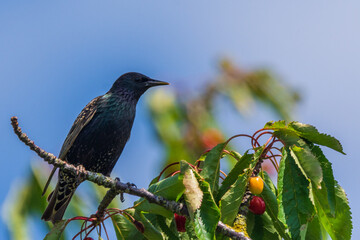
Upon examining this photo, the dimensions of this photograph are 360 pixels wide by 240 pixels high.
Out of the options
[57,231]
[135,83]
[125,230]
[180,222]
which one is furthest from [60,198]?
[180,222]

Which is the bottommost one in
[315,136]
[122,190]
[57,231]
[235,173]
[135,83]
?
[57,231]

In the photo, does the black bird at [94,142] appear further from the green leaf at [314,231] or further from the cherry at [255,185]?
the green leaf at [314,231]

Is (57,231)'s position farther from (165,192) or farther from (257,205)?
(257,205)

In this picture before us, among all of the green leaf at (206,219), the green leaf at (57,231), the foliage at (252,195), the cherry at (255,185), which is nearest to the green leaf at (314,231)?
the foliage at (252,195)

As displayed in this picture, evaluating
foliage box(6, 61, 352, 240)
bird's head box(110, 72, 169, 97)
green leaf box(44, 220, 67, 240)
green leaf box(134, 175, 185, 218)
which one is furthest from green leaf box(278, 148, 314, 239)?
bird's head box(110, 72, 169, 97)

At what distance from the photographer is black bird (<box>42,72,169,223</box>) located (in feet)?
15.9

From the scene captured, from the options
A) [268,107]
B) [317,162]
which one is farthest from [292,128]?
[268,107]

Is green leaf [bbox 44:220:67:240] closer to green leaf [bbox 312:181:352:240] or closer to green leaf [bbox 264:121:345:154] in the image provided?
green leaf [bbox 264:121:345:154]

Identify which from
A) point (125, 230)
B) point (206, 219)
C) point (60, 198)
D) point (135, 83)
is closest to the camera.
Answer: point (206, 219)

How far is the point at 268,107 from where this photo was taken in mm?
5207

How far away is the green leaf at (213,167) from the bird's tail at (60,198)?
2.20m

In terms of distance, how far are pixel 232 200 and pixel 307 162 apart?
45cm

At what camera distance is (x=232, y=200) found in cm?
279

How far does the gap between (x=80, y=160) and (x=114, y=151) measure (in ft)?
1.09
